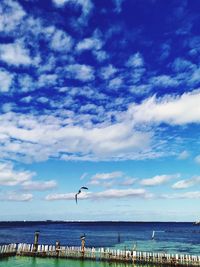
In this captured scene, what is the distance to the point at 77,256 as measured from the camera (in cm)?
4056

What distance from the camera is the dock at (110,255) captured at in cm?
3625

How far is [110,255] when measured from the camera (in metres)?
39.8

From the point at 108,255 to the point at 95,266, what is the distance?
2279 millimetres

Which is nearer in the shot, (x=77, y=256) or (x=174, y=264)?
(x=174, y=264)

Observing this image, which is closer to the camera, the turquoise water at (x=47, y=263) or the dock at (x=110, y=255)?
the dock at (x=110, y=255)

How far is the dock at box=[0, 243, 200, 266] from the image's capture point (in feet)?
119

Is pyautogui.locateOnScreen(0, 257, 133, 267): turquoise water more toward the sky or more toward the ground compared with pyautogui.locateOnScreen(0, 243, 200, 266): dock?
more toward the ground

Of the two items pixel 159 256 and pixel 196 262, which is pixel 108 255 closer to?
pixel 159 256

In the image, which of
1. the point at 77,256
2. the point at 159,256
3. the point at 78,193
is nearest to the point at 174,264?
the point at 159,256

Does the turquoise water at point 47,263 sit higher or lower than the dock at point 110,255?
lower

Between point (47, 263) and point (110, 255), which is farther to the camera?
point (110, 255)

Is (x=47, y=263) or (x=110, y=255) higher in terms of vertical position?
(x=110, y=255)

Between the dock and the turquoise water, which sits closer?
the dock

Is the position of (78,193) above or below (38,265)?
above
